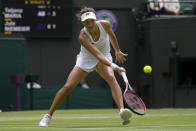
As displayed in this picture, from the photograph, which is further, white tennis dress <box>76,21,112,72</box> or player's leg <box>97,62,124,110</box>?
white tennis dress <box>76,21,112,72</box>

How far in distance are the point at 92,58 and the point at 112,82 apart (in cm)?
50

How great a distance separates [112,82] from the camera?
8.95 metres

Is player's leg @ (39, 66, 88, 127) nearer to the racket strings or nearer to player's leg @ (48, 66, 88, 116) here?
player's leg @ (48, 66, 88, 116)

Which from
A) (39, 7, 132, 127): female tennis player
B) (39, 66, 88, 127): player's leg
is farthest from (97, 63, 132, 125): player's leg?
(39, 66, 88, 127): player's leg

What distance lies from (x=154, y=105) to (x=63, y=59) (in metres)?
3.82

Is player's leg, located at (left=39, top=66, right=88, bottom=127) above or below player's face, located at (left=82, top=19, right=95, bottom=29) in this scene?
below

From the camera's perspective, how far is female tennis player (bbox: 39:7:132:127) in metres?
8.75

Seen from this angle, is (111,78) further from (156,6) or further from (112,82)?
(156,6)

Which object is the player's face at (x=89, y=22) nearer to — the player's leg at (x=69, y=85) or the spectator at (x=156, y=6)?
the player's leg at (x=69, y=85)

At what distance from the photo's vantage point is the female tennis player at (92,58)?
8.75 metres

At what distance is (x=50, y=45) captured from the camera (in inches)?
899

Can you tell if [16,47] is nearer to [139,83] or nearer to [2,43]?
[2,43]

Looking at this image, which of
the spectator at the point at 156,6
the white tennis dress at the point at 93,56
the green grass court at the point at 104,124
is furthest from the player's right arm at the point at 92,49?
the spectator at the point at 156,6

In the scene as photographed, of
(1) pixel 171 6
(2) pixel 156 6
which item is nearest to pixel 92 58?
(2) pixel 156 6
